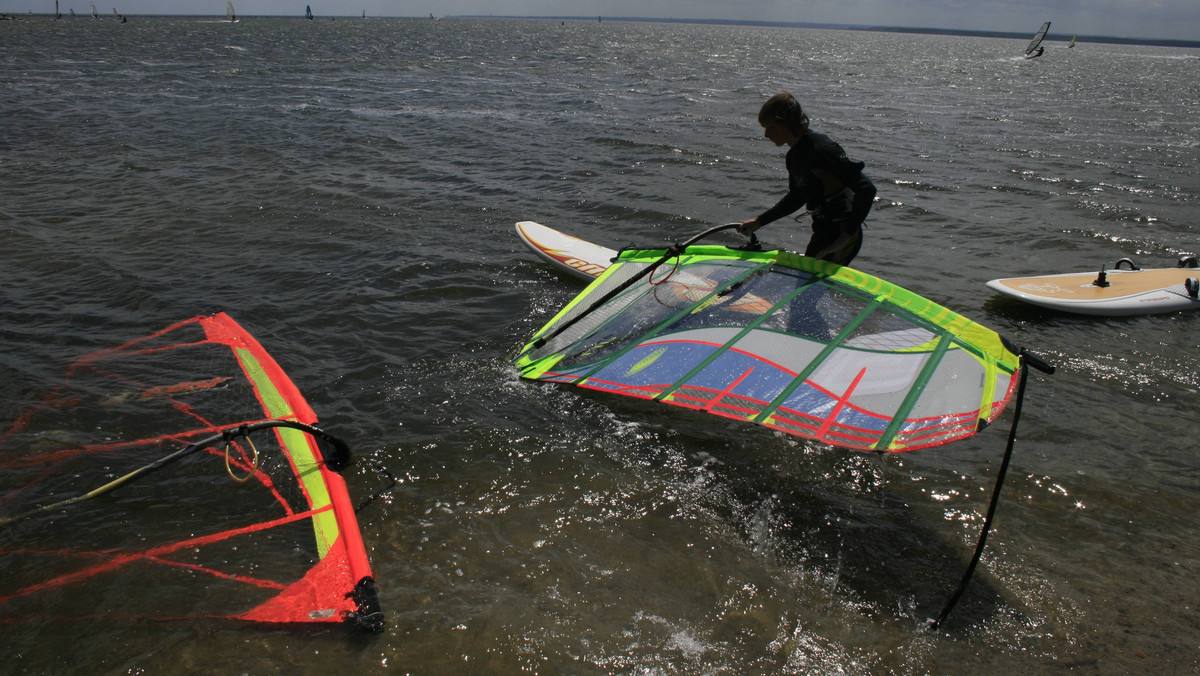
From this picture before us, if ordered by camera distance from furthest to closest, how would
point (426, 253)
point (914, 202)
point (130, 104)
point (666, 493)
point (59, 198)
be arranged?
point (130, 104) → point (914, 202) → point (59, 198) → point (426, 253) → point (666, 493)

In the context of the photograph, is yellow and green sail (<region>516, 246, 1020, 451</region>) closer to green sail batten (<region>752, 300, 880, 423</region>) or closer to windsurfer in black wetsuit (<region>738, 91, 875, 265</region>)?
green sail batten (<region>752, 300, 880, 423</region>)

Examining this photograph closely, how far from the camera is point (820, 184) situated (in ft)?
14.8

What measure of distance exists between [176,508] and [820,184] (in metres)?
4.57

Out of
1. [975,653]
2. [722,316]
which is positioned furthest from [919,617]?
[722,316]

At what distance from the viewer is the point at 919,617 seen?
10.7 ft

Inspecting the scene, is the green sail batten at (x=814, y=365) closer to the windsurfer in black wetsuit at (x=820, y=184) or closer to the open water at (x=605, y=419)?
the open water at (x=605, y=419)

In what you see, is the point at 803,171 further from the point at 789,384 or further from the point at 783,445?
the point at 783,445

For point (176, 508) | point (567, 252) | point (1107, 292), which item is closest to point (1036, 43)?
point (1107, 292)

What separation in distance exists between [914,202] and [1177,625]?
9070 millimetres

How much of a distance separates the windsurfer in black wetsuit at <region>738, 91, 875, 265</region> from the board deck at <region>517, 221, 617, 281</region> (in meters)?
3.07

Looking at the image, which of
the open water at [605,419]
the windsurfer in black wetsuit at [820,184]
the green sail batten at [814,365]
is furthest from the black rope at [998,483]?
the windsurfer in black wetsuit at [820,184]

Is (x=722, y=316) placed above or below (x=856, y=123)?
below

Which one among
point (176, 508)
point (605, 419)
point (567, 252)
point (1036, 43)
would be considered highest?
point (1036, 43)

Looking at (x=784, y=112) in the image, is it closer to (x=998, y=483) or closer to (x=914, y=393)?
(x=914, y=393)
